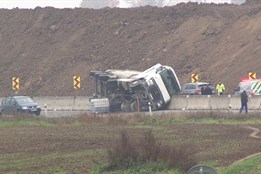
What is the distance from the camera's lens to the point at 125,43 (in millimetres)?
85062

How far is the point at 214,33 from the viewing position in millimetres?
79062

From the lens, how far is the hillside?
74188mm

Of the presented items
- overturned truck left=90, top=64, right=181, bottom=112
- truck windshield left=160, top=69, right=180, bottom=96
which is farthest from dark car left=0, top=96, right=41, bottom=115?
truck windshield left=160, top=69, right=180, bottom=96

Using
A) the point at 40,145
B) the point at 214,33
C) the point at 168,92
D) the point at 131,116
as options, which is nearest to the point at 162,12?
the point at 214,33

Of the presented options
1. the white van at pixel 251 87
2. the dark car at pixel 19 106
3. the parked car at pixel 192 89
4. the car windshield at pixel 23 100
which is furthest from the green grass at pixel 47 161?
the parked car at pixel 192 89

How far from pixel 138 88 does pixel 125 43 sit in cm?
3316

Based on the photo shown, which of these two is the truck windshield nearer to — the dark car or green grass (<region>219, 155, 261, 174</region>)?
the dark car

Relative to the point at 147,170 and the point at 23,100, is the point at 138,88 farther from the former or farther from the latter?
the point at 147,170

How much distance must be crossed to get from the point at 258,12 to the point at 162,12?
13.9 meters

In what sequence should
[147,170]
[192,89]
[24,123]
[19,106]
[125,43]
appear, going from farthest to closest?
[125,43] → [192,89] → [19,106] → [24,123] → [147,170]

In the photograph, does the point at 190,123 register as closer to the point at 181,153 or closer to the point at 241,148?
the point at 241,148

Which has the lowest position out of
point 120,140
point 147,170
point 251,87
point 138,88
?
point 147,170

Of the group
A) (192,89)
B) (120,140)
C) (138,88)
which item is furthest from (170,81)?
(120,140)

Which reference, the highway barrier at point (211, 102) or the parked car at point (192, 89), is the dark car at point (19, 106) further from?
the parked car at point (192, 89)
